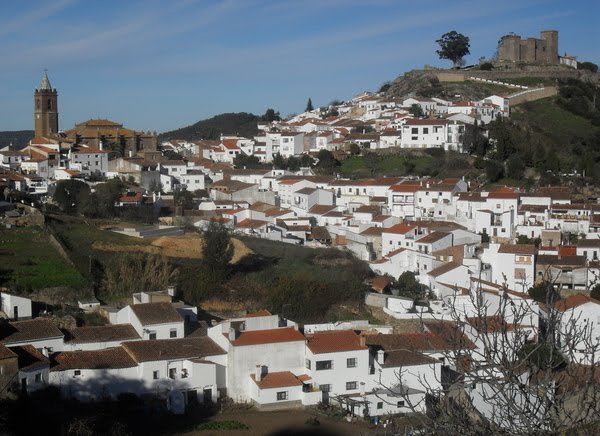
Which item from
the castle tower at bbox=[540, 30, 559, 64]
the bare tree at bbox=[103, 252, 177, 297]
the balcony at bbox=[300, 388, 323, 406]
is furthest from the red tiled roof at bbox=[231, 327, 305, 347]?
the castle tower at bbox=[540, 30, 559, 64]

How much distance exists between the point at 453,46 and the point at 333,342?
41329 mm

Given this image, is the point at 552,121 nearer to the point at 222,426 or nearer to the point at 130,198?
the point at 130,198

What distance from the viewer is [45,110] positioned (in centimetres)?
4584

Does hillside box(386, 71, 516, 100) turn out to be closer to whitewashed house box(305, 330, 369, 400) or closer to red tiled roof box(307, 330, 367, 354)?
red tiled roof box(307, 330, 367, 354)

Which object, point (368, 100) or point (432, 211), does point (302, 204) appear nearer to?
point (432, 211)

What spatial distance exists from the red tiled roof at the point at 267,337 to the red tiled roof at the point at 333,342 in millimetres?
301

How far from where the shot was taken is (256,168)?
39.4 m

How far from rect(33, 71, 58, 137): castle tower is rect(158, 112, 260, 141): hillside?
19994mm

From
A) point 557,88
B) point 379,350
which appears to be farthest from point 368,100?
point 379,350

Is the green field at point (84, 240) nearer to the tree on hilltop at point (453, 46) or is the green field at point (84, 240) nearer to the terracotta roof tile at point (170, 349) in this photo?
the terracotta roof tile at point (170, 349)

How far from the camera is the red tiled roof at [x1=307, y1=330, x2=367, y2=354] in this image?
16594 millimetres

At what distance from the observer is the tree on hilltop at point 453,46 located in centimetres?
5528

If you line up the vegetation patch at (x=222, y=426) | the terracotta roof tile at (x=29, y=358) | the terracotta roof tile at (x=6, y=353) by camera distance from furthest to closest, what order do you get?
the terracotta roof tile at (x=29, y=358), the terracotta roof tile at (x=6, y=353), the vegetation patch at (x=222, y=426)

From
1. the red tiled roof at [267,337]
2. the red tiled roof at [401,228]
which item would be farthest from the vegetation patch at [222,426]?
the red tiled roof at [401,228]
